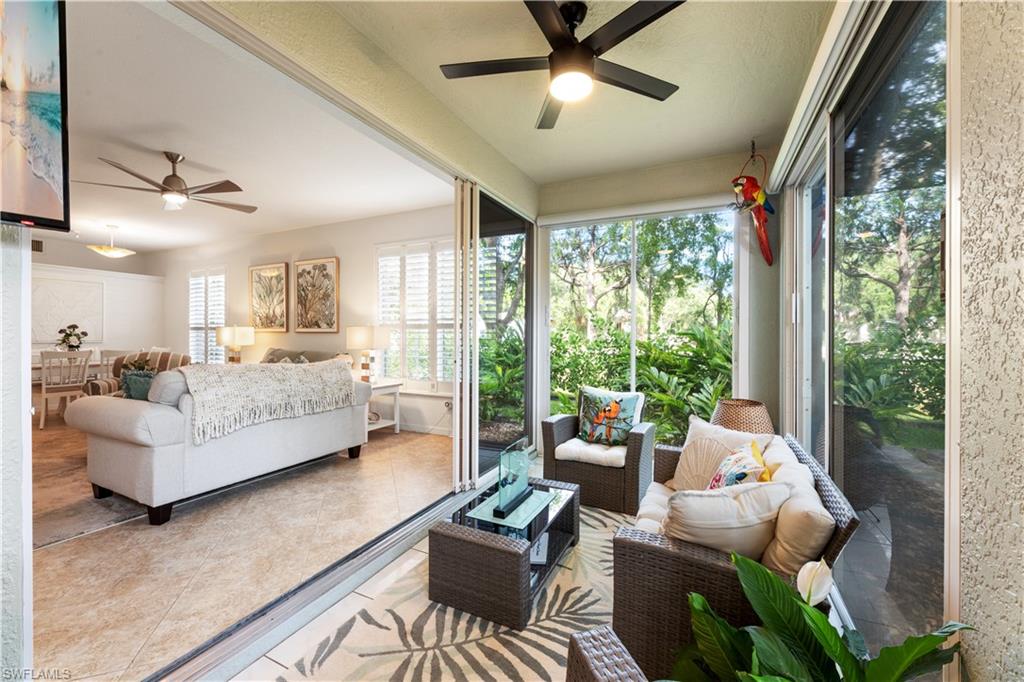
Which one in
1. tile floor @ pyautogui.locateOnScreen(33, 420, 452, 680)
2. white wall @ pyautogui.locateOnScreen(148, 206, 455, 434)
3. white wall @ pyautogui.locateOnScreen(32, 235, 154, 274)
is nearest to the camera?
tile floor @ pyautogui.locateOnScreen(33, 420, 452, 680)

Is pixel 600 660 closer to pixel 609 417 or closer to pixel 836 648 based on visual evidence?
pixel 836 648

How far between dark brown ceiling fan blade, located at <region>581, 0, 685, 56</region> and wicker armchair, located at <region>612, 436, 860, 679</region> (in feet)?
5.70

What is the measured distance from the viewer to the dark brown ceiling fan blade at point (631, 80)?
1.80 m

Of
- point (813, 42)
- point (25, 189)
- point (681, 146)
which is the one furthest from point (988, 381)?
point (681, 146)

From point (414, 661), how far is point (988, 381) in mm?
1798

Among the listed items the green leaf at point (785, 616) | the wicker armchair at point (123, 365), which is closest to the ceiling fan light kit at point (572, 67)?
the green leaf at point (785, 616)

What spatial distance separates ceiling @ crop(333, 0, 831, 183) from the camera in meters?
1.87

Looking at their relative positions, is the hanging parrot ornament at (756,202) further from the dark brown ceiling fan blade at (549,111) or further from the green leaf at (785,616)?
the green leaf at (785,616)

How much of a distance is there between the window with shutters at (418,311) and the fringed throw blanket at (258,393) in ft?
4.51

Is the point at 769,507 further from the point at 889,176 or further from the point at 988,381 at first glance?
the point at 889,176

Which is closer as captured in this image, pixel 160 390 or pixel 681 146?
pixel 160 390

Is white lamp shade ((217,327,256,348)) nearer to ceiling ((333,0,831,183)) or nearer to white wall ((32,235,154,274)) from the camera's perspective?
white wall ((32,235,154,274))

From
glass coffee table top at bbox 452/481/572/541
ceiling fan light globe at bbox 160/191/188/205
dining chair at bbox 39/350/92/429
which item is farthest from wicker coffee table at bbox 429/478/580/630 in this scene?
dining chair at bbox 39/350/92/429

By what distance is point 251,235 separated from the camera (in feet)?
20.3
